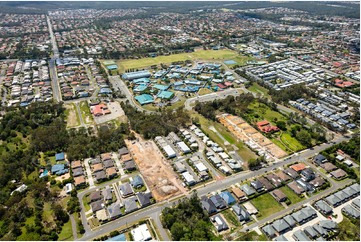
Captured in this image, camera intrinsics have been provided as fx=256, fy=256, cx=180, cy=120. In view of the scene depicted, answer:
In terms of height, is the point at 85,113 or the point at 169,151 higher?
the point at 169,151

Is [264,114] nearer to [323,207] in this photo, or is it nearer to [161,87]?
[323,207]

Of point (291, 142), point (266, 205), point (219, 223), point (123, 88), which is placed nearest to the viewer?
point (219, 223)

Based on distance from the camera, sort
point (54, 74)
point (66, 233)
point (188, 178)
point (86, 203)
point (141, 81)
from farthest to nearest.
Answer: point (54, 74), point (141, 81), point (188, 178), point (86, 203), point (66, 233)

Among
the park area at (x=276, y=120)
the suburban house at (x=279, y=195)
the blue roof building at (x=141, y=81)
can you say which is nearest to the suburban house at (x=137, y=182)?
the suburban house at (x=279, y=195)

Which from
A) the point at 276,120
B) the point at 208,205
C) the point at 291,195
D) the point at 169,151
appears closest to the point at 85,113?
the point at 169,151

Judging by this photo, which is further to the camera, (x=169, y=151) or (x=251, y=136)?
(x=251, y=136)

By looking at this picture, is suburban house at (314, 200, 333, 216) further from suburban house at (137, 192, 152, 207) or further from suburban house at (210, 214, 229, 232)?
suburban house at (137, 192, 152, 207)

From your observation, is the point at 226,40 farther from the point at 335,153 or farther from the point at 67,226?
the point at 67,226
